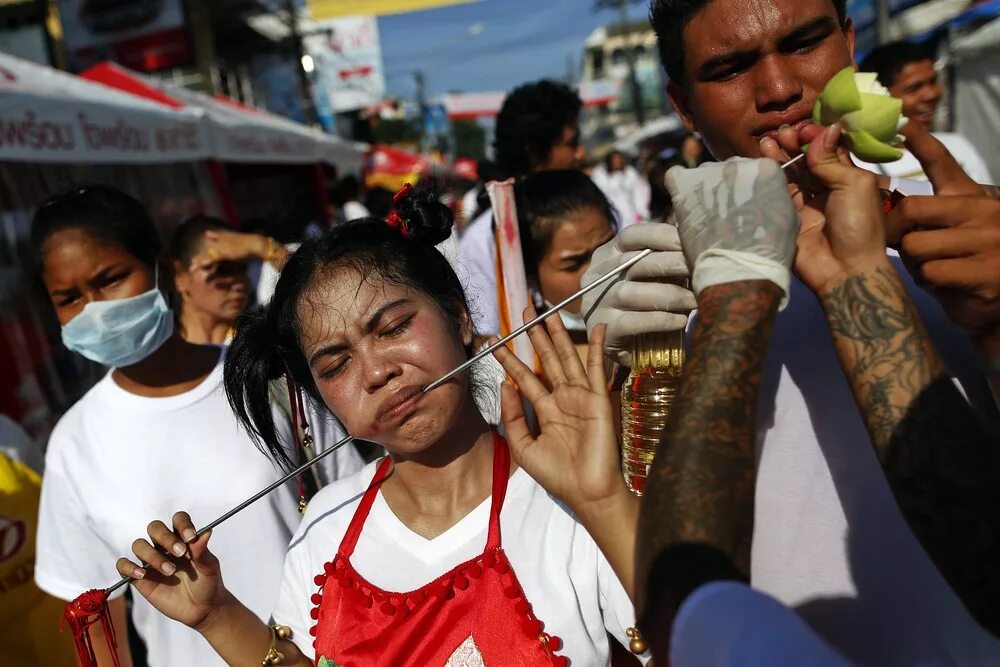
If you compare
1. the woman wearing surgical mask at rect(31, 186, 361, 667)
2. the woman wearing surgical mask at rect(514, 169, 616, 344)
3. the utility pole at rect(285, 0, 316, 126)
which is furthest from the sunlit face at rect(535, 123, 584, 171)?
the utility pole at rect(285, 0, 316, 126)

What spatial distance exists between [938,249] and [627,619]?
0.83 m

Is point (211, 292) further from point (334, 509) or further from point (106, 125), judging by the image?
point (334, 509)

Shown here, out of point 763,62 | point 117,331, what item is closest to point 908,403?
point 763,62

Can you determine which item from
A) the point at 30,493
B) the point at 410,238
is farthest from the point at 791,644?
the point at 30,493

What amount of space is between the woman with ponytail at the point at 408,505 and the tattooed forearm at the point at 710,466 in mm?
250

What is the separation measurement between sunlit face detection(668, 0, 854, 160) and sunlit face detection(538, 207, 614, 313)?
5.16ft

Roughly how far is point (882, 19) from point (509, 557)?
12.2 metres

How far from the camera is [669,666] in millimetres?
926

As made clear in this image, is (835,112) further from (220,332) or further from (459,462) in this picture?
(220,332)

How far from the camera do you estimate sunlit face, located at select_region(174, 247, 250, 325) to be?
12.7 ft

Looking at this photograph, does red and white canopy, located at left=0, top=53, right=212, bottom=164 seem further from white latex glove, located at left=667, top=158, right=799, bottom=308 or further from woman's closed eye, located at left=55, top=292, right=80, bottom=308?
white latex glove, located at left=667, top=158, right=799, bottom=308

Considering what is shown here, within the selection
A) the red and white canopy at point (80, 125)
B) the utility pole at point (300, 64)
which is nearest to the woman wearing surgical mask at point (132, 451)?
the red and white canopy at point (80, 125)

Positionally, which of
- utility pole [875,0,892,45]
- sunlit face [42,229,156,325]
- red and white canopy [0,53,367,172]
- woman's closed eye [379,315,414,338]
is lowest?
woman's closed eye [379,315,414,338]

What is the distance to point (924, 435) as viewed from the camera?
3.35 feet
